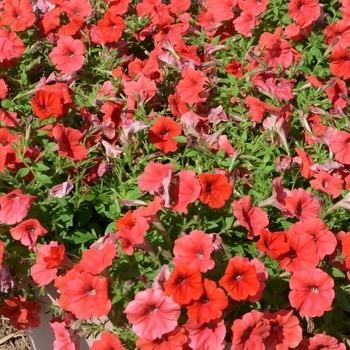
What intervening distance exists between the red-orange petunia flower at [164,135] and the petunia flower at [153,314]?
0.66m

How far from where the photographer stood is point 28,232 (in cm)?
171

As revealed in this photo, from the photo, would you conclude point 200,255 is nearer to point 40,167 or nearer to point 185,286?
point 185,286

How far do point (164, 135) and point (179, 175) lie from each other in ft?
1.27

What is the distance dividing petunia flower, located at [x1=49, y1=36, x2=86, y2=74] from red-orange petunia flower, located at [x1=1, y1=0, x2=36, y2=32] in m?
0.25

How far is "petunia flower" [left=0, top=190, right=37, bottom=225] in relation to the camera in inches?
65.9

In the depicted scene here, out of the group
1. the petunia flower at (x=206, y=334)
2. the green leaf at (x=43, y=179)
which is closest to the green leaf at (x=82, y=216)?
the green leaf at (x=43, y=179)

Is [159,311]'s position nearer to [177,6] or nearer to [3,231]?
[3,231]

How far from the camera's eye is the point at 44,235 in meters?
1.86

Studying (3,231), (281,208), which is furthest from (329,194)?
(3,231)

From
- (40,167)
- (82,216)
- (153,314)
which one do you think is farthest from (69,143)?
(153,314)

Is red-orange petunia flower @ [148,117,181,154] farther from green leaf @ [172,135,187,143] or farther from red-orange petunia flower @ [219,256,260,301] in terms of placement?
red-orange petunia flower @ [219,256,260,301]

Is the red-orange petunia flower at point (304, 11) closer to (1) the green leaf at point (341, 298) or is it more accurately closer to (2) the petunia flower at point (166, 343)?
(1) the green leaf at point (341, 298)

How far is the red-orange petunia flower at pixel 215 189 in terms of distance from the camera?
1.62m

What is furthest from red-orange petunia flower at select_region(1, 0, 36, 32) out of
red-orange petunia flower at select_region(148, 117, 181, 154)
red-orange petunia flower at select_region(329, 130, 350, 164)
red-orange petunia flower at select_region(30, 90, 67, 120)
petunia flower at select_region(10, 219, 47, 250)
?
red-orange petunia flower at select_region(329, 130, 350, 164)
